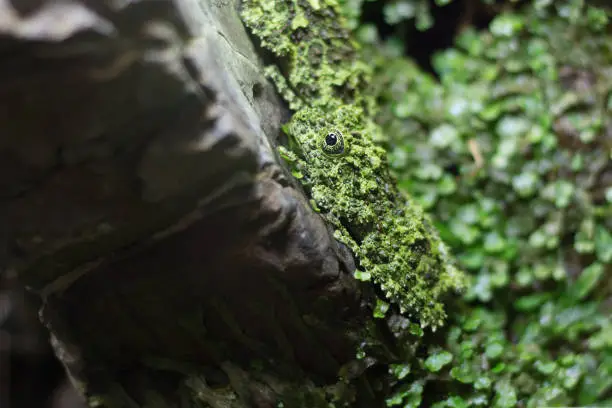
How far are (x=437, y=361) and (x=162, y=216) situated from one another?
1.00m

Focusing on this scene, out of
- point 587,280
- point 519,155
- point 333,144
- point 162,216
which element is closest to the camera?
point 162,216

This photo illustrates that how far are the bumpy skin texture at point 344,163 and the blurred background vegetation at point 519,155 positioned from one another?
1.60 ft

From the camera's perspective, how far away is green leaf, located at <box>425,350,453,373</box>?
186 cm

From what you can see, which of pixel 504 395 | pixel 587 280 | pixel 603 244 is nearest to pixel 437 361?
pixel 504 395

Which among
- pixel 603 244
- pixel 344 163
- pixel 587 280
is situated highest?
pixel 344 163

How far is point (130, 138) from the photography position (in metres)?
1.22

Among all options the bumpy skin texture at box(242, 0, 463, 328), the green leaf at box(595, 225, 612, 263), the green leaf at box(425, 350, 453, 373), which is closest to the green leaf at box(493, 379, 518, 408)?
the green leaf at box(425, 350, 453, 373)

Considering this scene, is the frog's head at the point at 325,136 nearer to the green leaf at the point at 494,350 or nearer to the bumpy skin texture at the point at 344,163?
the bumpy skin texture at the point at 344,163

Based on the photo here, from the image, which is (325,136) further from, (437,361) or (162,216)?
(437,361)

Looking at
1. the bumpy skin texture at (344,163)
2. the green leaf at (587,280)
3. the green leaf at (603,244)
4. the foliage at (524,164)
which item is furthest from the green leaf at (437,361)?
the green leaf at (603,244)

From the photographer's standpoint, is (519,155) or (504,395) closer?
(504,395)

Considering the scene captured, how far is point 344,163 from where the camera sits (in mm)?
1688

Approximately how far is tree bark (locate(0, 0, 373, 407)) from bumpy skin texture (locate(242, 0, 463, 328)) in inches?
3.2

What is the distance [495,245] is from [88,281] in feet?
5.20
